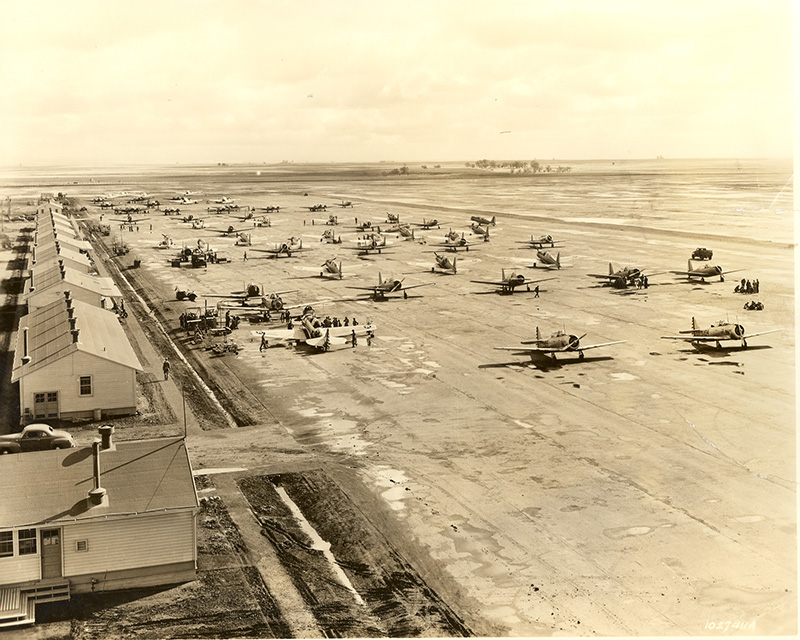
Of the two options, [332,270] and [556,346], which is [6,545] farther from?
[332,270]

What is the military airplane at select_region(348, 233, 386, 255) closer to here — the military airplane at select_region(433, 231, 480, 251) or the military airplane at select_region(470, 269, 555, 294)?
the military airplane at select_region(433, 231, 480, 251)

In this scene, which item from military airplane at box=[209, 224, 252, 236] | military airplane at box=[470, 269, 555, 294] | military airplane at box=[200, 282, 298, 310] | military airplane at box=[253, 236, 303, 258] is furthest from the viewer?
military airplane at box=[209, 224, 252, 236]

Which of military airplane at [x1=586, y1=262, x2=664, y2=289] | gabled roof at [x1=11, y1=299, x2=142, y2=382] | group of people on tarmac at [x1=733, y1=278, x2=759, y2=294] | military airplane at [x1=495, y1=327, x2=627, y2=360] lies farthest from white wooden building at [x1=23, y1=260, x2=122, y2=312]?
group of people on tarmac at [x1=733, y1=278, x2=759, y2=294]

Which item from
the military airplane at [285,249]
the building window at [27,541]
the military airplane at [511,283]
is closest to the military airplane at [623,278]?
the military airplane at [511,283]

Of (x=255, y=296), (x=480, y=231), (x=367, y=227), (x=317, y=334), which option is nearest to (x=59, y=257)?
(x=255, y=296)

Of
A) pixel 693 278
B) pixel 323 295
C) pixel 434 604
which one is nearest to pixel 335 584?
pixel 434 604

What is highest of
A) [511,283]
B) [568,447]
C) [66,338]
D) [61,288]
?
[61,288]
